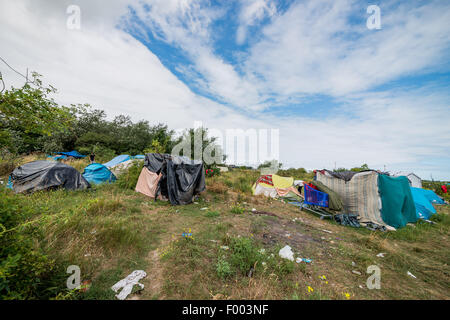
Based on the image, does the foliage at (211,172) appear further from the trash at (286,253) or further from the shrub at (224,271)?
the shrub at (224,271)

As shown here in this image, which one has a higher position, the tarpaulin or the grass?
the tarpaulin

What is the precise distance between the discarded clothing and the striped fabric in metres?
0.26

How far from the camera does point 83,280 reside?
191 centimetres

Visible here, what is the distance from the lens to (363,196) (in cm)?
535

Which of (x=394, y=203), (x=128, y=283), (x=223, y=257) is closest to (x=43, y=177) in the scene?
(x=128, y=283)

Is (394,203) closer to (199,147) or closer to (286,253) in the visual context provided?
(286,253)

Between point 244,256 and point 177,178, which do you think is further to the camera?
point 177,178

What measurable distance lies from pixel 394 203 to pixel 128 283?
24.1 ft

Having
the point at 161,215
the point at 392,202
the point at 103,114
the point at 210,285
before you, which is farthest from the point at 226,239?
the point at 103,114

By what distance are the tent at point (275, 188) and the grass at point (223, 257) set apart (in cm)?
400

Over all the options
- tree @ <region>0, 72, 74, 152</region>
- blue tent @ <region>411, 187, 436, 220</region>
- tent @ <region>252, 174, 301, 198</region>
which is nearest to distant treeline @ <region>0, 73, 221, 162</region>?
tree @ <region>0, 72, 74, 152</region>

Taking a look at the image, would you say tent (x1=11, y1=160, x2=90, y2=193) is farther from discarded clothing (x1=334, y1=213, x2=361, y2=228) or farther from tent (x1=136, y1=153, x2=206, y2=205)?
discarded clothing (x1=334, y1=213, x2=361, y2=228)

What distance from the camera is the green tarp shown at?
4906 mm
